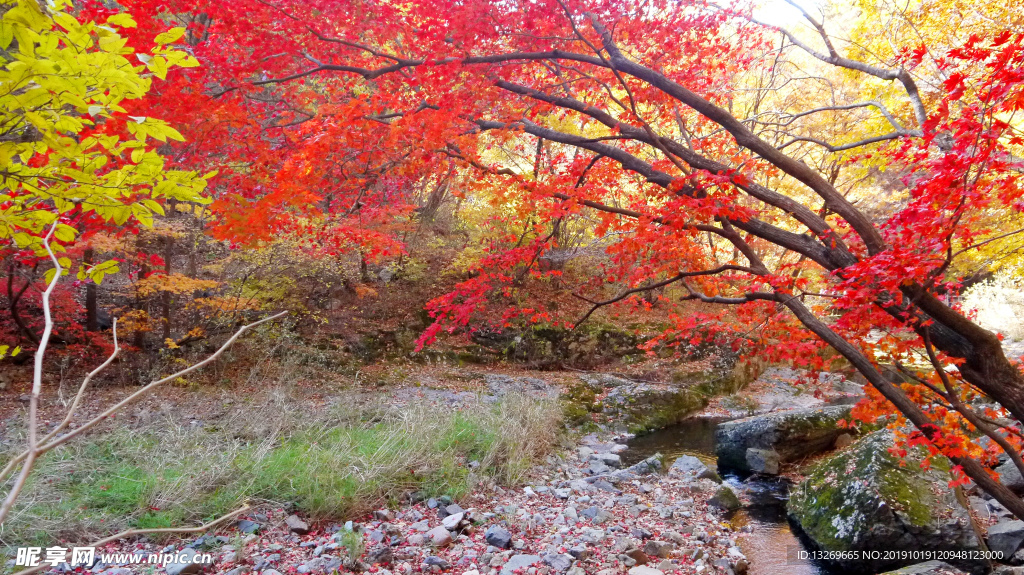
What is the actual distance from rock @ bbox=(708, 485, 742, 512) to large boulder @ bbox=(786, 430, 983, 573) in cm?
58

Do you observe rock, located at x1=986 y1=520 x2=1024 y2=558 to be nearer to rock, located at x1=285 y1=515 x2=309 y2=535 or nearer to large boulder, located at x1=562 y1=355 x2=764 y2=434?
large boulder, located at x1=562 y1=355 x2=764 y2=434

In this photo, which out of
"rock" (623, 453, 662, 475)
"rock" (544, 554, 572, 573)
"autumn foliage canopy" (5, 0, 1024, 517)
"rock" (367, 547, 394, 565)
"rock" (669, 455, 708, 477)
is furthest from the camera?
"rock" (669, 455, 708, 477)

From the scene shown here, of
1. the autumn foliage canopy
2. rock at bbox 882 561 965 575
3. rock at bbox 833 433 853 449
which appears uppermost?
the autumn foliage canopy

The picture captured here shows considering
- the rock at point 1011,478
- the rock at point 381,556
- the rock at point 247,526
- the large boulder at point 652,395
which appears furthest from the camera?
the large boulder at point 652,395

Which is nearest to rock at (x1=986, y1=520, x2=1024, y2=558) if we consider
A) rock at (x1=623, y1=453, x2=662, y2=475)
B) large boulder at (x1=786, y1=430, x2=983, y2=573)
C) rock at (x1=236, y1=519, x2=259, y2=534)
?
large boulder at (x1=786, y1=430, x2=983, y2=573)

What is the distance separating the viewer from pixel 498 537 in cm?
409

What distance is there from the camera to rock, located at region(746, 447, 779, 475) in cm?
699

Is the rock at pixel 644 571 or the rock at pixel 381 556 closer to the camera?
the rock at pixel 381 556

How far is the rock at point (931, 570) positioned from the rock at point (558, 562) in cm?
238

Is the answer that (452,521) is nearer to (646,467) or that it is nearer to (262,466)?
(262,466)

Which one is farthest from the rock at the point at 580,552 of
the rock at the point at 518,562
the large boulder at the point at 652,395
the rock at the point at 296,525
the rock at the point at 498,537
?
the large boulder at the point at 652,395

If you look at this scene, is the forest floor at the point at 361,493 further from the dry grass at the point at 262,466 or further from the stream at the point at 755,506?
the stream at the point at 755,506

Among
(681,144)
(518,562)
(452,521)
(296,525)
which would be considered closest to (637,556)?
(518,562)

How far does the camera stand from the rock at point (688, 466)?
22.6 ft
